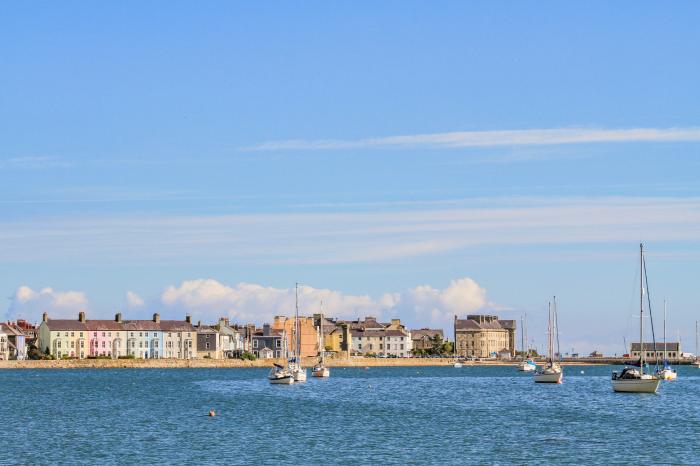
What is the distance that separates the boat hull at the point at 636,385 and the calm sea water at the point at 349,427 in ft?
3.09

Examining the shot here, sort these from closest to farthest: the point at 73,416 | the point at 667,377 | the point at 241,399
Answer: the point at 73,416 → the point at 241,399 → the point at 667,377

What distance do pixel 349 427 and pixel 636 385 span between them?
159ft

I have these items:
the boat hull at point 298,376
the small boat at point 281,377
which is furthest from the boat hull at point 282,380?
the boat hull at point 298,376

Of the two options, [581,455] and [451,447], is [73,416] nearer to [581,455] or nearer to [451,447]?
[451,447]

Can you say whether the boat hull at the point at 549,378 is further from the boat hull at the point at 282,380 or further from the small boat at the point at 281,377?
the boat hull at the point at 282,380

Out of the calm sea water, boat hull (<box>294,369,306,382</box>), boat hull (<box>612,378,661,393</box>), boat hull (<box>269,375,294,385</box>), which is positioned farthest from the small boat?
boat hull (<box>612,378,661,393</box>)

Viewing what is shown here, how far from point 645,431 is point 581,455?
1592cm

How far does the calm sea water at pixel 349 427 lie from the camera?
64.9 m

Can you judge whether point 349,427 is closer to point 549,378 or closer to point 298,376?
point 298,376

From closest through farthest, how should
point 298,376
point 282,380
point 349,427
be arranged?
point 349,427 → point 282,380 → point 298,376

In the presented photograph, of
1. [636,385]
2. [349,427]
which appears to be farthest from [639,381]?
[349,427]

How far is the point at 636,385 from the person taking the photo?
4798 inches

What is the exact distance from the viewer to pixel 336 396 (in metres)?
126

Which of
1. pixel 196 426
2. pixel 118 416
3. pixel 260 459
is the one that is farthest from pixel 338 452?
pixel 118 416
